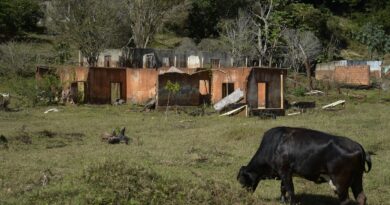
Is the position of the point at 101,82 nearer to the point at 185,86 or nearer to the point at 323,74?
the point at 185,86

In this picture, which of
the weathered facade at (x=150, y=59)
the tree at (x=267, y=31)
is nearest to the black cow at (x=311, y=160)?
the weathered facade at (x=150, y=59)

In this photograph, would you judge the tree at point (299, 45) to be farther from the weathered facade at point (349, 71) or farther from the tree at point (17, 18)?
the tree at point (17, 18)

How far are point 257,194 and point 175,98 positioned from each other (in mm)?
20143

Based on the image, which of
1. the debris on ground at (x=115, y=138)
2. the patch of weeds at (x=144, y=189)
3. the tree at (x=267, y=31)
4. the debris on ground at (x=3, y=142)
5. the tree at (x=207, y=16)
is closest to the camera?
the patch of weeds at (x=144, y=189)

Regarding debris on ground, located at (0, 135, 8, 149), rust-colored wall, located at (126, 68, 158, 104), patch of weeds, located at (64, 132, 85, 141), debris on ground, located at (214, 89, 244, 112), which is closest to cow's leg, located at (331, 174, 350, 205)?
debris on ground, located at (0, 135, 8, 149)

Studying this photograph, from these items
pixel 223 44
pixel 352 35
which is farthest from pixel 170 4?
pixel 352 35

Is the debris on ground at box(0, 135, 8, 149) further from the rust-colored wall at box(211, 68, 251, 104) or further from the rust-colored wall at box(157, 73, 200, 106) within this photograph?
the rust-colored wall at box(211, 68, 251, 104)

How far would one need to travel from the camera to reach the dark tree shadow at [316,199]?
389 inches

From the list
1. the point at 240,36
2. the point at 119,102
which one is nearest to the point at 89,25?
the point at 119,102

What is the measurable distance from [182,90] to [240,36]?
20.1 m

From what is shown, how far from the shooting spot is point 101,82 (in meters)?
32.4

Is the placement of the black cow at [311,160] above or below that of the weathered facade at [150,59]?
below

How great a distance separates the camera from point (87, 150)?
15.0 meters

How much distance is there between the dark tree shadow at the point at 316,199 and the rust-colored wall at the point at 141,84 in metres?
22.2
